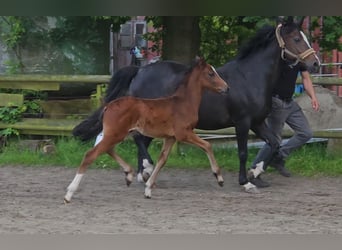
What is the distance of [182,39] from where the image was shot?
1068 cm

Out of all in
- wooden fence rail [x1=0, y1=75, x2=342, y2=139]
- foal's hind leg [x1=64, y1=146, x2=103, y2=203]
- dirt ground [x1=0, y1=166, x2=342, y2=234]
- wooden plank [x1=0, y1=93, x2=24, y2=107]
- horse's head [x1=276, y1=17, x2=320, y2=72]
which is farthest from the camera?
wooden plank [x1=0, y1=93, x2=24, y2=107]

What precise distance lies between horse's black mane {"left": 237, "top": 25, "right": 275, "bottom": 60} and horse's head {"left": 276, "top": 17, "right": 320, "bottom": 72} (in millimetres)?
194

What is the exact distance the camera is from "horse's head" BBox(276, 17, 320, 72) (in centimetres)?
757

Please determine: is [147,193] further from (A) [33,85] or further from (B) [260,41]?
(A) [33,85]

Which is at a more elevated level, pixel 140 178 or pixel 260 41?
pixel 260 41

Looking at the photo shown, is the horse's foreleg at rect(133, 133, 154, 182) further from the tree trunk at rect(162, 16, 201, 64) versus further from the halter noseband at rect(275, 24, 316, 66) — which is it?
the tree trunk at rect(162, 16, 201, 64)

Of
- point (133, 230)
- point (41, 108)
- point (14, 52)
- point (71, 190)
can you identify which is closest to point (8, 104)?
point (41, 108)

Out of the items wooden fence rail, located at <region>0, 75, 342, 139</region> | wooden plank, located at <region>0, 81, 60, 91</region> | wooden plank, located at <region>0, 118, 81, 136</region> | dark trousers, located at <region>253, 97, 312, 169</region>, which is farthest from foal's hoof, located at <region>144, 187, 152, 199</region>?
wooden plank, located at <region>0, 81, 60, 91</region>

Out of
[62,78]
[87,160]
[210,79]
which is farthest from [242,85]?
[62,78]

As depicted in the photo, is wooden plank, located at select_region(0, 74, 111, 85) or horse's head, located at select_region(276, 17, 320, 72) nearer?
horse's head, located at select_region(276, 17, 320, 72)

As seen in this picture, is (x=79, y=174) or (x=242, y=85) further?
(x=242, y=85)

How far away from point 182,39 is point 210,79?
10.9 feet

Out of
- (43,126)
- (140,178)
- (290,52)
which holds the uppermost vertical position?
(290,52)

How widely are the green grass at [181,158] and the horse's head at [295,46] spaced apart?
6.14ft
